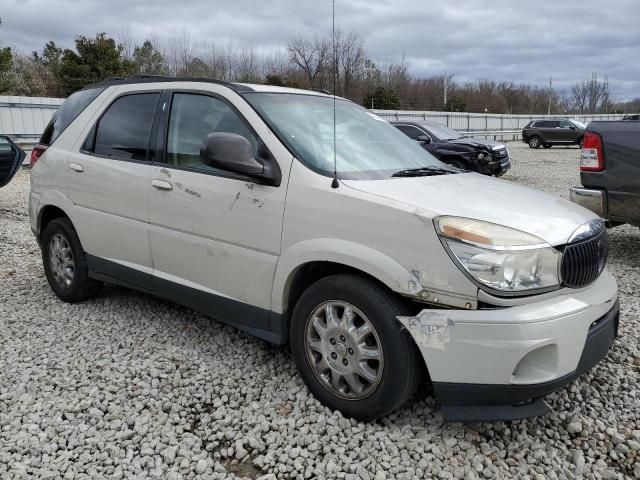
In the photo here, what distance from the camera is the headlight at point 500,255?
2373 millimetres

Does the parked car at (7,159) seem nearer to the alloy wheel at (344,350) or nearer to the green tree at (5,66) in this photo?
the alloy wheel at (344,350)

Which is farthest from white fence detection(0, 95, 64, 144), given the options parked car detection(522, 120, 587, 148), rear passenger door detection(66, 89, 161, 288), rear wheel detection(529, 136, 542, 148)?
rear wheel detection(529, 136, 542, 148)

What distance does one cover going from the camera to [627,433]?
2.75 m

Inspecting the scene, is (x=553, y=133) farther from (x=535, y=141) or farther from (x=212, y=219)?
(x=212, y=219)

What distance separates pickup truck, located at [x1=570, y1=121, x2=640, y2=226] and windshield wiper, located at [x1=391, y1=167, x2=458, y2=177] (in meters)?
2.56

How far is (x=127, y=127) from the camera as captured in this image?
13.1 ft

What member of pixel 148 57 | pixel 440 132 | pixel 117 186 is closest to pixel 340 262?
pixel 117 186

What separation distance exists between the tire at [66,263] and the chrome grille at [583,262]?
11.6 feet

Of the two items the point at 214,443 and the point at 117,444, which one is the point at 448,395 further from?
the point at 117,444

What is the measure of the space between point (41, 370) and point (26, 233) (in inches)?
194

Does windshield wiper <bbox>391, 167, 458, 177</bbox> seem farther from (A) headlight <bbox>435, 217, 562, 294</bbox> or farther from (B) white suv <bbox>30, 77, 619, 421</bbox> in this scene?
(A) headlight <bbox>435, 217, 562, 294</bbox>

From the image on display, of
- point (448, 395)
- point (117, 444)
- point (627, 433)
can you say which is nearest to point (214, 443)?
point (117, 444)

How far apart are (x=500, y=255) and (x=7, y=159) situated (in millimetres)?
8778

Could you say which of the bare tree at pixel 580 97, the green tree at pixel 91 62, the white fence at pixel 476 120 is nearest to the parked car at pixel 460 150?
the white fence at pixel 476 120
